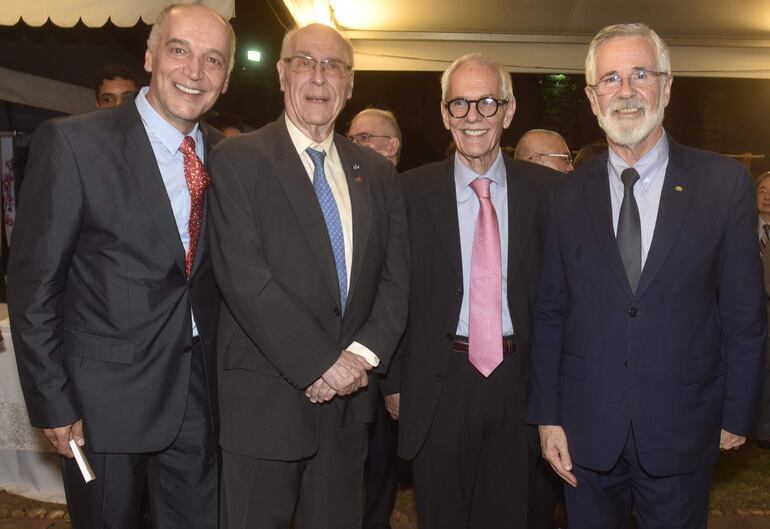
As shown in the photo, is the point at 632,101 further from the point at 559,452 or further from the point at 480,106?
the point at 559,452

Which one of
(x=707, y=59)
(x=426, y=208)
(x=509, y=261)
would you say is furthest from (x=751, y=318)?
(x=707, y=59)

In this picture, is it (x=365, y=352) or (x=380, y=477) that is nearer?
(x=365, y=352)

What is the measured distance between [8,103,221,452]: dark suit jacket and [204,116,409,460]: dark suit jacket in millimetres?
165

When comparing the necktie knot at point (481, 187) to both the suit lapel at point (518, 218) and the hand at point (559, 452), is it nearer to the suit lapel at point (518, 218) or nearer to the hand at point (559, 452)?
the suit lapel at point (518, 218)

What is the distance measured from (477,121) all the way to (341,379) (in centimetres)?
102

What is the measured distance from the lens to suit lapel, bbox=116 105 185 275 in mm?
2012

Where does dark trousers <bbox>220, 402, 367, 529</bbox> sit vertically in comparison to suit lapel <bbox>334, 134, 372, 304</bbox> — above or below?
below

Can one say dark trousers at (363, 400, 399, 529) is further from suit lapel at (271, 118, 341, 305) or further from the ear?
the ear

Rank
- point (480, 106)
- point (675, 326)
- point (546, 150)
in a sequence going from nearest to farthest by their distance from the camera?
point (675, 326) → point (480, 106) → point (546, 150)

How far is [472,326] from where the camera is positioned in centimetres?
233

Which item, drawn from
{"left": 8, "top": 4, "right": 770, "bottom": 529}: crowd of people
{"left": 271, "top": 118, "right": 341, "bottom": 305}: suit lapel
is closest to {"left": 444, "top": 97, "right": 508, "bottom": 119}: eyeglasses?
{"left": 8, "top": 4, "right": 770, "bottom": 529}: crowd of people

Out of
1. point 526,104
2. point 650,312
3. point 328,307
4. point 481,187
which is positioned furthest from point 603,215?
point 526,104

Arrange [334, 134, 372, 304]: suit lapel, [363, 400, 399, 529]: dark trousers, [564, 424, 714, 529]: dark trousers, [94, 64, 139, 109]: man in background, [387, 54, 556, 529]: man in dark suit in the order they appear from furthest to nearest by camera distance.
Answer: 1. [94, 64, 139, 109]: man in background
2. [363, 400, 399, 529]: dark trousers
3. [387, 54, 556, 529]: man in dark suit
4. [334, 134, 372, 304]: suit lapel
5. [564, 424, 714, 529]: dark trousers

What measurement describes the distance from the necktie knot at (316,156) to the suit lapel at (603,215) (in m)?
0.82
